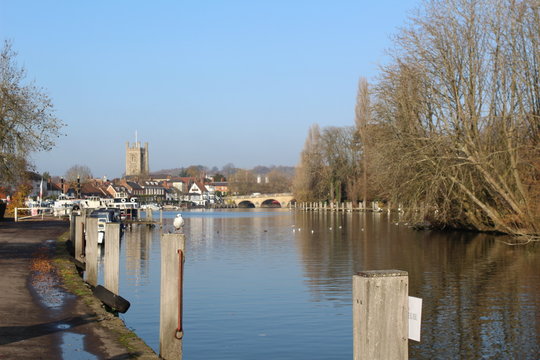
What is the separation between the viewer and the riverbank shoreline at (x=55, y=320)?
36.1ft

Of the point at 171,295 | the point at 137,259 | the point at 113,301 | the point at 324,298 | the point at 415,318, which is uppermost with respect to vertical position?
the point at 415,318

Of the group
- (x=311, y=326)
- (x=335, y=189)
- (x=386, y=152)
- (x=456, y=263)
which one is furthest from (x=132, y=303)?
(x=335, y=189)

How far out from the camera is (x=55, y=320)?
13391mm

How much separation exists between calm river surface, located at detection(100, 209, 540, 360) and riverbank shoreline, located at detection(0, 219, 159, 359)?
206cm

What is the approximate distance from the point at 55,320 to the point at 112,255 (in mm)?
3614

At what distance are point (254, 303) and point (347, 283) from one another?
5.47 meters

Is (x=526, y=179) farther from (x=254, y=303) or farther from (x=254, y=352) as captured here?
(x=254, y=352)

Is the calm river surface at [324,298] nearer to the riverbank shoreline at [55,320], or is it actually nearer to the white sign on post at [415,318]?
the riverbank shoreline at [55,320]

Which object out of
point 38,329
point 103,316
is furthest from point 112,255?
point 38,329

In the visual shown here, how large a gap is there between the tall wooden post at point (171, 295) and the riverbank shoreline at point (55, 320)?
319mm

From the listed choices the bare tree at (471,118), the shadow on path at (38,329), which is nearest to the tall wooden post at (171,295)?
the shadow on path at (38,329)

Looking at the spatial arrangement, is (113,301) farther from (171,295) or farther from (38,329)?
(171,295)

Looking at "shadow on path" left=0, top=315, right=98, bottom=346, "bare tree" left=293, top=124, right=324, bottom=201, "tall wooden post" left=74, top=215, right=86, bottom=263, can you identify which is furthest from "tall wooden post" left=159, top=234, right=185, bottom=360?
"bare tree" left=293, top=124, right=324, bottom=201

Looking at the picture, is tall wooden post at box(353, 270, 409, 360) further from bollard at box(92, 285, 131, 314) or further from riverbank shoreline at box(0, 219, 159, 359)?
bollard at box(92, 285, 131, 314)
